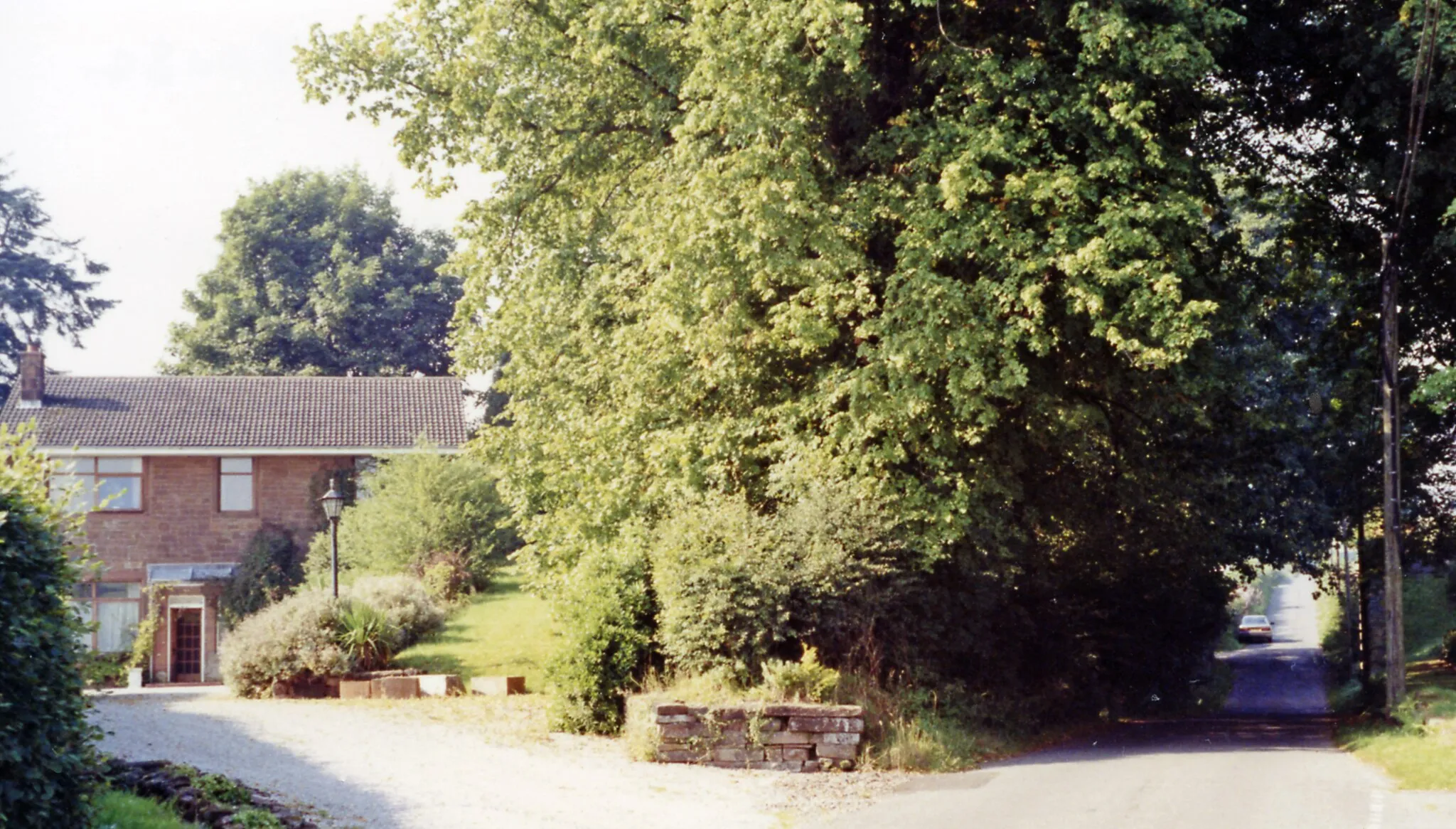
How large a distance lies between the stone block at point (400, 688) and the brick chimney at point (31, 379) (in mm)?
26467

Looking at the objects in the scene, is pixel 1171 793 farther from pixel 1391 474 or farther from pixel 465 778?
pixel 1391 474

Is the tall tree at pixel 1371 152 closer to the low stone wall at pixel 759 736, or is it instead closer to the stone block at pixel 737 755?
the low stone wall at pixel 759 736

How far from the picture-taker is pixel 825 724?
50.4 feet

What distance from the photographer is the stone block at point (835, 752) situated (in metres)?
15.3

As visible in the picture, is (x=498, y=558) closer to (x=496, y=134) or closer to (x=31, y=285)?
(x=496, y=134)

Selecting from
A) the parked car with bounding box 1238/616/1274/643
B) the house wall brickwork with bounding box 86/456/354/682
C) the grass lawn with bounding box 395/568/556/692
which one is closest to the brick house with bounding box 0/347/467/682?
the house wall brickwork with bounding box 86/456/354/682

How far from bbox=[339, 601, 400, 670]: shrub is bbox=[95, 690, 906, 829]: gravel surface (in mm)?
5358

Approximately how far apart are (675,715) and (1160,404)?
28.3 feet

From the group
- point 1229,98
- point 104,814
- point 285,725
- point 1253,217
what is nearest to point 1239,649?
point 1253,217

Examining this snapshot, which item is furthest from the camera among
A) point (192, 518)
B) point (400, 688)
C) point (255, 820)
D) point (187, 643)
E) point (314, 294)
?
point (314, 294)

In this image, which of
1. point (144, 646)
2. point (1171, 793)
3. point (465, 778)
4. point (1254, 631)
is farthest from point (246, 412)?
point (1254, 631)

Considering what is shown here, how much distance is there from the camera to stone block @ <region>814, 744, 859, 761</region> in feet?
50.3

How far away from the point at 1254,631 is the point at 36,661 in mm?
74250

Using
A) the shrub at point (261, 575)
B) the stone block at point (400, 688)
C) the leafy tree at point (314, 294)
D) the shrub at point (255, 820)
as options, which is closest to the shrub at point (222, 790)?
the shrub at point (255, 820)
